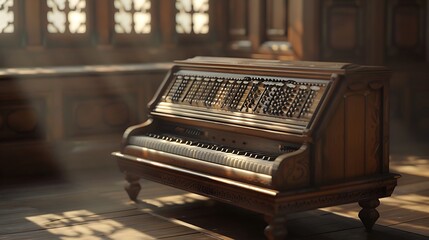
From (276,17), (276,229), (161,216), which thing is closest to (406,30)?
(276,17)

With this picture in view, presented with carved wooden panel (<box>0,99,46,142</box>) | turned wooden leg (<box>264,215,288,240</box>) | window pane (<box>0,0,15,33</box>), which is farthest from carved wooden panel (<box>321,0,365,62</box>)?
turned wooden leg (<box>264,215,288,240</box>)

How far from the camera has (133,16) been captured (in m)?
8.95

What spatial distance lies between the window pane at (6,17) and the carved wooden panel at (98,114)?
0.93 m

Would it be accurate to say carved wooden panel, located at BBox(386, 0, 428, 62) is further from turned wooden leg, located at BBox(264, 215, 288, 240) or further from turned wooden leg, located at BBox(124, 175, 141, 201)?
turned wooden leg, located at BBox(264, 215, 288, 240)

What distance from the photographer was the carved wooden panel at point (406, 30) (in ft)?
30.4

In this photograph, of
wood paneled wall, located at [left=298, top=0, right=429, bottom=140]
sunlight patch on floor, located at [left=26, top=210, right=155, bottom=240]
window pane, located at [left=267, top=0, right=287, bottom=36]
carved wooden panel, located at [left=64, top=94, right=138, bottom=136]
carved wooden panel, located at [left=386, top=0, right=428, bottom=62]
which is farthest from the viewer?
carved wooden panel, located at [left=386, top=0, right=428, bottom=62]

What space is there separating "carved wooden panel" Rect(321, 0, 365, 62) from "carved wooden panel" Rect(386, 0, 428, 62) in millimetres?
435

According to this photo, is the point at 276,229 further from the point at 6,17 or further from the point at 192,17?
the point at 192,17

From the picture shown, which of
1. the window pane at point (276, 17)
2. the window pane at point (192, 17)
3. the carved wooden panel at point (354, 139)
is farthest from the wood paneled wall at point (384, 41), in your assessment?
the carved wooden panel at point (354, 139)

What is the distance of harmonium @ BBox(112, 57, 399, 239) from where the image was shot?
528 centimetres

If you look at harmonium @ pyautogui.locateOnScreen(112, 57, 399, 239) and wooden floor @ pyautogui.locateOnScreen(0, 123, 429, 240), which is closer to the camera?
harmonium @ pyautogui.locateOnScreen(112, 57, 399, 239)

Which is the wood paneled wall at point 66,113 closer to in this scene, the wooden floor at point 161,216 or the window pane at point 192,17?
the wooden floor at point 161,216

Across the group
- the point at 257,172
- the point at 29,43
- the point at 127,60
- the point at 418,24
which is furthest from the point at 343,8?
the point at 257,172

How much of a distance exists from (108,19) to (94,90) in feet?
3.20
